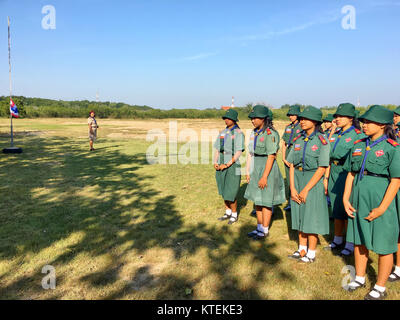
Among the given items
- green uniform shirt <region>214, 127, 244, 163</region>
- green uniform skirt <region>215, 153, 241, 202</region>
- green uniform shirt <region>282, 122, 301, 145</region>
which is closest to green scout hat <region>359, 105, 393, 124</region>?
green uniform shirt <region>214, 127, 244, 163</region>

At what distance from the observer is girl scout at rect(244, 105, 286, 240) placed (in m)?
4.37

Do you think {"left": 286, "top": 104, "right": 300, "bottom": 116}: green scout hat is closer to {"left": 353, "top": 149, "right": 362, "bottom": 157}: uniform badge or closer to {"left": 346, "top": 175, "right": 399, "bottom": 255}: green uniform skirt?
{"left": 353, "top": 149, "right": 362, "bottom": 157}: uniform badge

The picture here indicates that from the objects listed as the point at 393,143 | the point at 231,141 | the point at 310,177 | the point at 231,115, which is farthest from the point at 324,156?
the point at 231,115

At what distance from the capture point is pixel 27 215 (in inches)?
216

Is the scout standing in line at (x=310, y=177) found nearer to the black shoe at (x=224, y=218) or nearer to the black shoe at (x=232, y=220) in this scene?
the black shoe at (x=232, y=220)

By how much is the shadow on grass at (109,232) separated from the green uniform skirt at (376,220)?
115 centimetres

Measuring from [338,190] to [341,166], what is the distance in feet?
1.30

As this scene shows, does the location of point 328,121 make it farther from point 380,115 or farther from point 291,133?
point 380,115

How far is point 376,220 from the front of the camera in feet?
9.60

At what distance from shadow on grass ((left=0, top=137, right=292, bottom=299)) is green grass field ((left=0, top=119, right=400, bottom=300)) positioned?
0.02m

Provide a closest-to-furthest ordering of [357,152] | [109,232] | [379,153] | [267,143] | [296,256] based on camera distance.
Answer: [379,153] < [357,152] < [296,256] < [267,143] < [109,232]

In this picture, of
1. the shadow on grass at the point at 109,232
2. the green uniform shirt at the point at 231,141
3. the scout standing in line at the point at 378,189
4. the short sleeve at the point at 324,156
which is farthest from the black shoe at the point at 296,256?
the green uniform shirt at the point at 231,141

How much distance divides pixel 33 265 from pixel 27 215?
2139 mm
